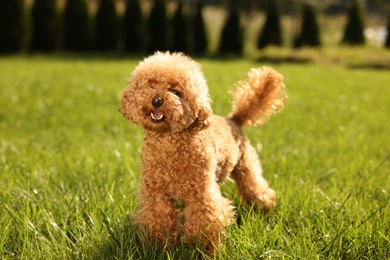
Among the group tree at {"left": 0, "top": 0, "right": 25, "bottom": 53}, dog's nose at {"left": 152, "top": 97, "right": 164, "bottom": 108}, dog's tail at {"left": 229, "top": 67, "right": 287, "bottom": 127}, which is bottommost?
tree at {"left": 0, "top": 0, "right": 25, "bottom": 53}

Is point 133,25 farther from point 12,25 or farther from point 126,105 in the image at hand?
point 126,105

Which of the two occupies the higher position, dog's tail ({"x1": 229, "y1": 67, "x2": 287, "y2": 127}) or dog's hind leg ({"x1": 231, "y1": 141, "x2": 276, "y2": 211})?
dog's tail ({"x1": 229, "y1": 67, "x2": 287, "y2": 127})

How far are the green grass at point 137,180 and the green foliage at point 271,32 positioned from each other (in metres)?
16.6

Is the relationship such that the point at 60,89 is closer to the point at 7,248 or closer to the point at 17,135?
the point at 17,135

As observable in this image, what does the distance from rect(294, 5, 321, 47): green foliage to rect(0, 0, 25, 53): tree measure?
1443 centimetres

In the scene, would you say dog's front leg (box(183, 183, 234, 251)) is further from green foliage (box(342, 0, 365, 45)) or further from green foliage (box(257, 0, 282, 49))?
green foliage (box(342, 0, 365, 45))

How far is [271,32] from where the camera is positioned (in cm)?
2542

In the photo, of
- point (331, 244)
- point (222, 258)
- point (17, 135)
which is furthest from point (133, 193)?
point (17, 135)

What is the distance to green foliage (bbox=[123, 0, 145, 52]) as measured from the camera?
955 inches

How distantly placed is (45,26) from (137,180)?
20729 mm

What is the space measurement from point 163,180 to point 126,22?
74.8 ft

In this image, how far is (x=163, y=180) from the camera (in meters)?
2.85

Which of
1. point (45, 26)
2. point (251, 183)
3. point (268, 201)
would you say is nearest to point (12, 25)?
point (45, 26)

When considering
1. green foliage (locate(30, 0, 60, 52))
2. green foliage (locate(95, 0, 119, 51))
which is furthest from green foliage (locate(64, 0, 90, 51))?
green foliage (locate(30, 0, 60, 52))
